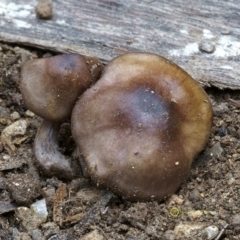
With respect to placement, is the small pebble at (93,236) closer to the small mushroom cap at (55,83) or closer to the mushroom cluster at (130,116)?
the mushroom cluster at (130,116)

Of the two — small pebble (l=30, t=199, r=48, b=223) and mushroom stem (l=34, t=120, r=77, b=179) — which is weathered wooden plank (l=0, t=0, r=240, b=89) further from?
small pebble (l=30, t=199, r=48, b=223)

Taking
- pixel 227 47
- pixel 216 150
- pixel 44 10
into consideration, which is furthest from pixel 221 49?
pixel 44 10

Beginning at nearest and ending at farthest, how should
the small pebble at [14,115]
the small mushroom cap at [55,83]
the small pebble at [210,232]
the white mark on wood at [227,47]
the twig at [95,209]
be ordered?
1. the small pebble at [210,232]
2. the twig at [95,209]
3. the small mushroom cap at [55,83]
4. the small pebble at [14,115]
5. the white mark on wood at [227,47]

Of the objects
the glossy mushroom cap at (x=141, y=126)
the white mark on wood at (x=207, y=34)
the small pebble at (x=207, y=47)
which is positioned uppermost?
the white mark on wood at (x=207, y=34)

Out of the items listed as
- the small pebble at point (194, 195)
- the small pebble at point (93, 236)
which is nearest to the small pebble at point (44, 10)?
the small pebble at point (194, 195)

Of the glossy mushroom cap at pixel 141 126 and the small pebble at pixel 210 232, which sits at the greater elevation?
the glossy mushroom cap at pixel 141 126

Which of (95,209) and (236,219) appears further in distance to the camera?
(95,209)

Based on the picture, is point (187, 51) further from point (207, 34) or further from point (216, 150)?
point (216, 150)
